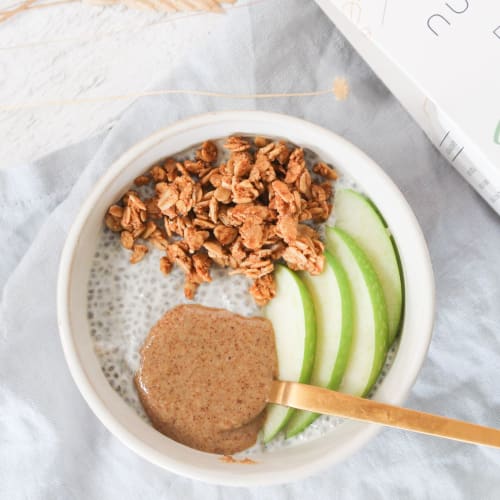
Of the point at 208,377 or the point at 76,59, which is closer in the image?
the point at 208,377

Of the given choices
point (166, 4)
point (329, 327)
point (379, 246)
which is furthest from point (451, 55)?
point (166, 4)

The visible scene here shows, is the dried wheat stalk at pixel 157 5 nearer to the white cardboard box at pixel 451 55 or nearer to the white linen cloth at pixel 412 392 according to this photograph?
the white linen cloth at pixel 412 392

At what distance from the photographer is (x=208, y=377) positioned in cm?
89

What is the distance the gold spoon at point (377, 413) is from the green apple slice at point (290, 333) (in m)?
0.02

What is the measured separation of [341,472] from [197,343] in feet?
1.00

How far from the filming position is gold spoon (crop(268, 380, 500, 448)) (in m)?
0.84

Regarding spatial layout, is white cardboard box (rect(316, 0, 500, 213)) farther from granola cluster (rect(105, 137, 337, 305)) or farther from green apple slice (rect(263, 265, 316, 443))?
green apple slice (rect(263, 265, 316, 443))

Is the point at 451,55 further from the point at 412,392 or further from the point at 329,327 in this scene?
the point at 412,392

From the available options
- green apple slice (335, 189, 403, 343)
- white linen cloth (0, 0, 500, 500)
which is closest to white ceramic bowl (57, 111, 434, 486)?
green apple slice (335, 189, 403, 343)

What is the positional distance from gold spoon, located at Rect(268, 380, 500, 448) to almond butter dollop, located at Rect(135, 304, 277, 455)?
44mm

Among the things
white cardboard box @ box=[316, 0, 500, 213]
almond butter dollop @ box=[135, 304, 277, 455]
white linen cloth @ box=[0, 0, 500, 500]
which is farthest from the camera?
white linen cloth @ box=[0, 0, 500, 500]

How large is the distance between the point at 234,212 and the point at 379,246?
0.19 meters

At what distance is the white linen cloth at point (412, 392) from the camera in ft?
3.34

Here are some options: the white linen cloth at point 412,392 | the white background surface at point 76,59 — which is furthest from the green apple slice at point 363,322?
the white background surface at point 76,59
